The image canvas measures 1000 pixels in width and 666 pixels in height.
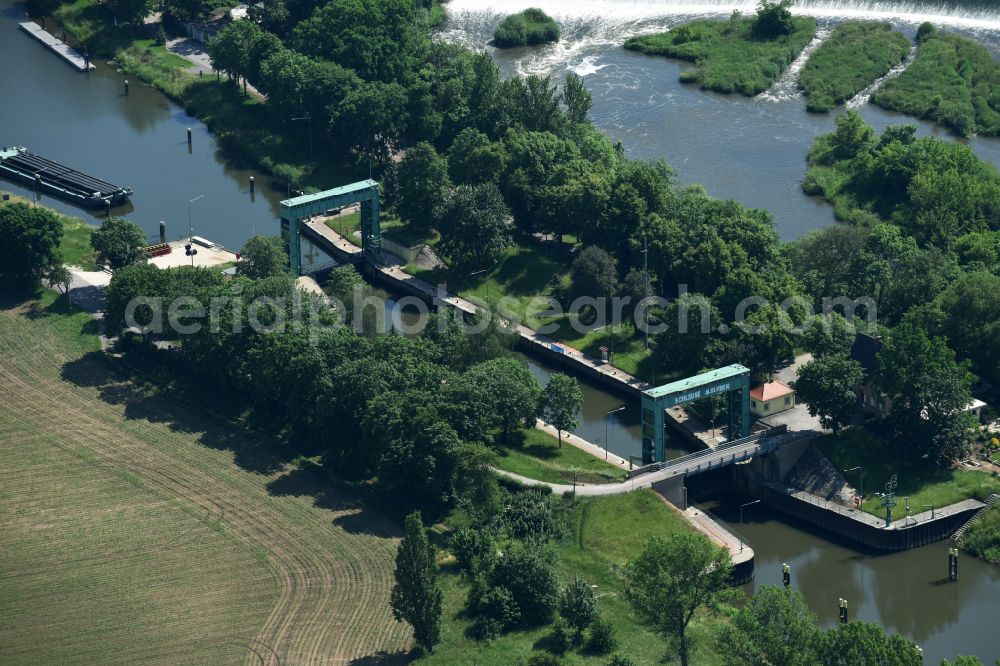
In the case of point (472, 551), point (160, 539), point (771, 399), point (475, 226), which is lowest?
point (160, 539)

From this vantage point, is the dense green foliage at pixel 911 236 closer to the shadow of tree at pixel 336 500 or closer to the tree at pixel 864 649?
the tree at pixel 864 649

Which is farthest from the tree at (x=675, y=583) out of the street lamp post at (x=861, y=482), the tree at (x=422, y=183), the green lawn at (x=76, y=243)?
the green lawn at (x=76, y=243)

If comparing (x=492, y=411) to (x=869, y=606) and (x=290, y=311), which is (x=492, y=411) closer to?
(x=290, y=311)

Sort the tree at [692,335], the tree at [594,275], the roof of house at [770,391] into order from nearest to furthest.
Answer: the roof of house at [770,391]
the tree at [692,335]
the tree at [594,275]

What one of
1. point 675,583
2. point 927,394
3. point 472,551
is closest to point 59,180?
point 472,551

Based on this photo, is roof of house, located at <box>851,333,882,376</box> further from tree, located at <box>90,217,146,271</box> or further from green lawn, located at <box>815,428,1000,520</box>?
tree, located at <box>90,217,146,271</box>

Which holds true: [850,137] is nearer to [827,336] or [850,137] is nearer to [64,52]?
[827,336]

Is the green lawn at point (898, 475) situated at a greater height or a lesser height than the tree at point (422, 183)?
lesser
